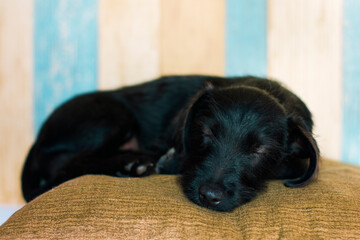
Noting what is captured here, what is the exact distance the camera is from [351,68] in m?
3.52

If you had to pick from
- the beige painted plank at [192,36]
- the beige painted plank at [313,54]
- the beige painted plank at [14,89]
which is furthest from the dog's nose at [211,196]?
the beige painted plank at [14,89]

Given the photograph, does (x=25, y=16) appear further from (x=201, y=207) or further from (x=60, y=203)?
(x=201, y=207)

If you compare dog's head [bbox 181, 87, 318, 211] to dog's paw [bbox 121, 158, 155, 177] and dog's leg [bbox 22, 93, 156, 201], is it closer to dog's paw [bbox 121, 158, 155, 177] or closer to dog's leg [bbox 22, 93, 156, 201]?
dog's paw [bbox 121, 158, 155, 177]

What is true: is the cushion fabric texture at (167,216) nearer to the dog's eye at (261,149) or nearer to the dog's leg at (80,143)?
the dog's eye at (261,149)

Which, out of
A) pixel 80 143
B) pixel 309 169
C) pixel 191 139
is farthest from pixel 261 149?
pixel 80 143

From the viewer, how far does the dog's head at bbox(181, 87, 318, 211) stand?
6.47 feet

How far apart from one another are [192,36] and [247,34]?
55 centimetres

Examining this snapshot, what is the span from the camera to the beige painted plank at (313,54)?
3518 millimetres

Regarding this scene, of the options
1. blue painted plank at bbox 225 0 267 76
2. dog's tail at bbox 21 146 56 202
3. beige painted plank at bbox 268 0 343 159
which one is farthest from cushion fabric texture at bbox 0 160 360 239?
blue painted plank at bbox 225 0 267 76

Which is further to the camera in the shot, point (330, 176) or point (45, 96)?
point (45, 96)

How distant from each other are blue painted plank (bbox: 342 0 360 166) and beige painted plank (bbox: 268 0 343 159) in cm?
6

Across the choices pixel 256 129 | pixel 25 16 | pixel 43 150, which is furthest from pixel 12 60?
pixel 256 129

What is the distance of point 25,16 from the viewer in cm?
349

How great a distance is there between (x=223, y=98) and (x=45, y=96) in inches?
80.1
